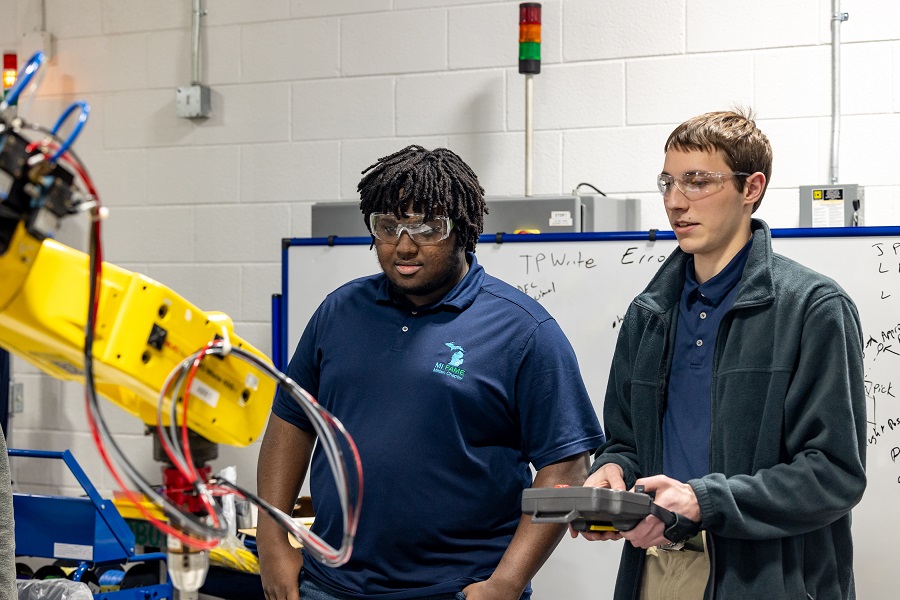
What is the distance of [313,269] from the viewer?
3186mm

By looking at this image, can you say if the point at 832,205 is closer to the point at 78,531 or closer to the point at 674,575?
the point at 674,575

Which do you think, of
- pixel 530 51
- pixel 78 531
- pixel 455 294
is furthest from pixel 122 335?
pixel 530 51

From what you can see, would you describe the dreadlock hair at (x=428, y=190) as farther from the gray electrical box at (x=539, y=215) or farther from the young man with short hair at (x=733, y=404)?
the gray electrical box at (x=539, y=215)

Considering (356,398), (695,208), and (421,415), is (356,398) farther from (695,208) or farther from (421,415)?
(695,208)

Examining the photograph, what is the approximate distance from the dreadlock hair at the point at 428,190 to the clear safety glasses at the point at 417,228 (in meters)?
0.01

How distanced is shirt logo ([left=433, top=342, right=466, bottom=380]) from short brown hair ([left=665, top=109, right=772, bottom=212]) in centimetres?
52

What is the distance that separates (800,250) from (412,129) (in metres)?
1.36

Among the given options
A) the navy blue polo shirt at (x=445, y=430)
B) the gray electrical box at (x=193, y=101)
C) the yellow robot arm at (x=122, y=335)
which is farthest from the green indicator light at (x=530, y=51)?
the yellow robot arm at (x=122, y=335)

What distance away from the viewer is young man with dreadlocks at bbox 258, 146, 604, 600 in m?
1.83

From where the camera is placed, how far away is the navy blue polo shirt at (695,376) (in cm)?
166

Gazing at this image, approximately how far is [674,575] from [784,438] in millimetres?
288

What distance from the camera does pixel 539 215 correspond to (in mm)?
3010

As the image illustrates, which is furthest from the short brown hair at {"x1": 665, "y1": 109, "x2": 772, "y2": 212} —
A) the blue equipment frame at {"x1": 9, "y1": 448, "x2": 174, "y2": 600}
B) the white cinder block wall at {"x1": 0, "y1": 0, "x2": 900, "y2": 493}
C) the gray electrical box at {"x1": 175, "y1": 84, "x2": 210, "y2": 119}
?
the gray electrical box at {"x1": 175, "y1": 84, "x2": 210, "y2": 119}

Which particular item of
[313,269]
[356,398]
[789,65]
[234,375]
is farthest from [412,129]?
[234,375]
